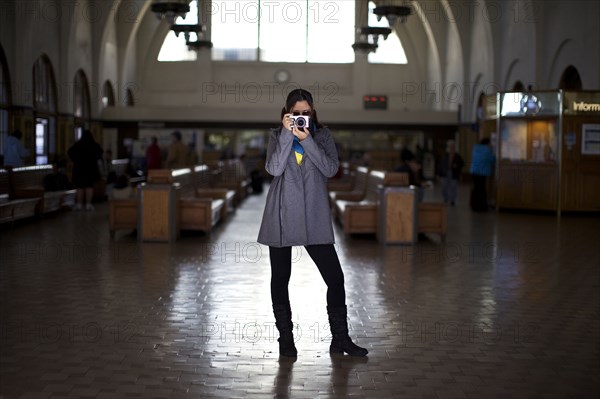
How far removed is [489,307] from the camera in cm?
673

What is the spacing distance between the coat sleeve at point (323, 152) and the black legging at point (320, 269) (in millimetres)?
418

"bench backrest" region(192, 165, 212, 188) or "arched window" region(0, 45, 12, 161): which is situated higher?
"arched window" region(0, 45, 12, 161)

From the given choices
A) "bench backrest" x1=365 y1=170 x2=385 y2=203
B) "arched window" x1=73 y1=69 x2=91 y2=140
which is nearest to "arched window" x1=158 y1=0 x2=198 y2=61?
"arched window" x1=73 y1=69 x2=91 y2=140

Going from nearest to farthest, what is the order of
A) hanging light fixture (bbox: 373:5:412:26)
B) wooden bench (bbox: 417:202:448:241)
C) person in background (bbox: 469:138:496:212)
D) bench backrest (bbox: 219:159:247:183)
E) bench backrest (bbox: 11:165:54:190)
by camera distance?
1. wooden bench (bbox: 417:202:448:241)
2. bench backrest (bbox: 11:165:54:190)
3. person in background (bbox: 469:138:496:212)
4. hanging light fixture (bbox: 373:5:412:26)
5. bench backrest (bbox: 219:159:247:183)

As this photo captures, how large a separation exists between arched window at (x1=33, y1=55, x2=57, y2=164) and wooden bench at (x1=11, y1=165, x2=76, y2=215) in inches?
238

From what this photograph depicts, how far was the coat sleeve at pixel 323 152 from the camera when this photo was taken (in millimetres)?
4805

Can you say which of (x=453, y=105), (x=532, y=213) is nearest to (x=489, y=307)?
(x=532, y=213)

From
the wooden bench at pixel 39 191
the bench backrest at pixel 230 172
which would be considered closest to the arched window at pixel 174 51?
the bench backrest at pixel 230 172

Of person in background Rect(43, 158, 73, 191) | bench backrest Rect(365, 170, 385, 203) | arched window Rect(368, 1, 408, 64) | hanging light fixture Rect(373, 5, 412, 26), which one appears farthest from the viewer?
arched window Rect(368, 1, 408, 64)

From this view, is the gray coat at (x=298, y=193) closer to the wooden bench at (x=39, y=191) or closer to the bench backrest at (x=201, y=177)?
the wooden bench at (x=39, y=191)

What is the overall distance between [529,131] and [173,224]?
8.18 meters

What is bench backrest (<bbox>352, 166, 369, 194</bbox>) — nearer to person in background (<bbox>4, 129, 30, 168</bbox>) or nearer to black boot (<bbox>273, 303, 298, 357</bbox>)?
person in background (<bbox>4, 129, 30, 168</bbox>)

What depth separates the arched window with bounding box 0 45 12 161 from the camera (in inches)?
747

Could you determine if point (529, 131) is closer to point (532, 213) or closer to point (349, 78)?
point (532, 213)
